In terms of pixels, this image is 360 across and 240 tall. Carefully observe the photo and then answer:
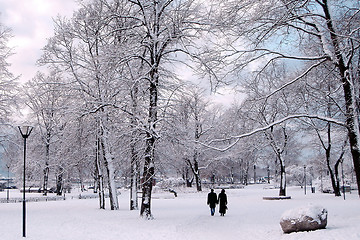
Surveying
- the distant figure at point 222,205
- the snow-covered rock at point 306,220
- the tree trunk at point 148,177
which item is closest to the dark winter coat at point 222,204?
Answer: the distant figure at point 222,205

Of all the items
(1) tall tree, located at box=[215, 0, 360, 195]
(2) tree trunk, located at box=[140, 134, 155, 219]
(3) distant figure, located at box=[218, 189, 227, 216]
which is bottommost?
(3) distant figure, located at box=[218, 189, 227, 216]

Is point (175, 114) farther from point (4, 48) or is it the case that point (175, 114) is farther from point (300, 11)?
point (4, 48)

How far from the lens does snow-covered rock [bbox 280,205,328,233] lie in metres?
11.7

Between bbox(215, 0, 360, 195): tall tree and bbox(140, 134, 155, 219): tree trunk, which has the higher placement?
bbox(215, 0, 360, 195): tall tree

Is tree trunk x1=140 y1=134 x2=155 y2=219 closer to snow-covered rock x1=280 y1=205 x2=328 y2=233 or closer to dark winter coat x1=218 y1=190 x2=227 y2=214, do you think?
dark winter coat x1=218 y1=190 x2=227 y2=214

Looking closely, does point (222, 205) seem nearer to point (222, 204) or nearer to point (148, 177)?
point (222, 204)

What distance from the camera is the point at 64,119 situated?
63.0 feet

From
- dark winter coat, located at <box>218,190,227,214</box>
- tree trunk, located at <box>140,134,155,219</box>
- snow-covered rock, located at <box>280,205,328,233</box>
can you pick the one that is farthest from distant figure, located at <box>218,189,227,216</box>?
snow-covered rock, located at <box>280,205,328,233</box>

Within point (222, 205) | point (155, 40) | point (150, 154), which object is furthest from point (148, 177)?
point (155, 40)

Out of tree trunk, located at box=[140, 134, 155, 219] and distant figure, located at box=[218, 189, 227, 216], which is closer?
tree trunk, located at box=[140, 134, 155, 219]

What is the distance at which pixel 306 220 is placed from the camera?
38.4ft

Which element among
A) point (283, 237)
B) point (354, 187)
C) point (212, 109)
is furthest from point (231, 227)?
Result: point (212, 109)

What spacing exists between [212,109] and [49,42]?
32996mm

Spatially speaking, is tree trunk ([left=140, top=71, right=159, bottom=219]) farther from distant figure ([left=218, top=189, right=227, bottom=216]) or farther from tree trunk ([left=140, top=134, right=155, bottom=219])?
distant figure ([left=218, top=189, right=227, bottom=216])
